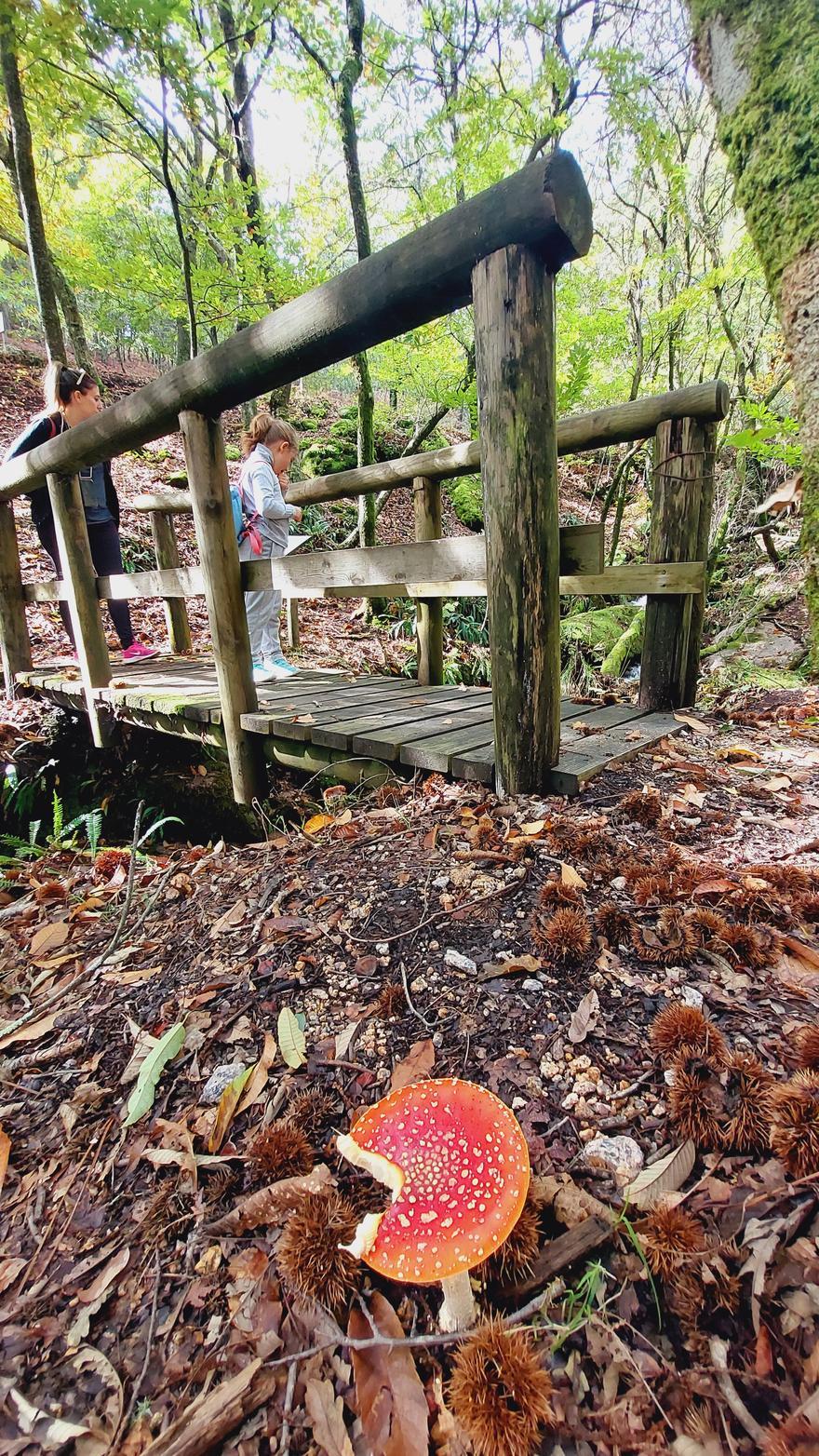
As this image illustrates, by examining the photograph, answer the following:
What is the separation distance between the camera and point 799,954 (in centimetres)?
138

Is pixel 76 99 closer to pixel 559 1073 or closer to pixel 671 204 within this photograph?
pixel 671 204

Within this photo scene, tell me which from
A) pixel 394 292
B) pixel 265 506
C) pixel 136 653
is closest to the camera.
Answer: pixel 394 292

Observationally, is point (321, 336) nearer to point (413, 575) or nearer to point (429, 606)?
point (413, 575)

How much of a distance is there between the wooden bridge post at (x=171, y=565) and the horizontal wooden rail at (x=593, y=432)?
924 millimetres

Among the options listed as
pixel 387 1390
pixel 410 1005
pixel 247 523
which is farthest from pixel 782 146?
pixel 387 1390

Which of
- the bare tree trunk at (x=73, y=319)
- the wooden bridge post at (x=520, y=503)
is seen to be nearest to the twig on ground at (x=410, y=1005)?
the wooden bridge post at (x=520, y=503)

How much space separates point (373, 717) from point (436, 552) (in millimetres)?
1057

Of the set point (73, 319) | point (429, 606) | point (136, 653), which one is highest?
point (73, 319)

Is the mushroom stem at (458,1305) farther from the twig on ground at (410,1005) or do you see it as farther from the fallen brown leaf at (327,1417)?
the twig on ground at (410,1005)

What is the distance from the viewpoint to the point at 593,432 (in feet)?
10.4

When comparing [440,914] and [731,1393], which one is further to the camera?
[440,914]

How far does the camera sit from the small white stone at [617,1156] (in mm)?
997

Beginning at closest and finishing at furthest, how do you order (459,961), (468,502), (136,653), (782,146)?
(459,961), (782,146), (136,653), (468,502)

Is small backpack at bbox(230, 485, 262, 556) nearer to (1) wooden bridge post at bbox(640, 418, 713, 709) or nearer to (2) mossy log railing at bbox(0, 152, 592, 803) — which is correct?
(2) mossy log railing at bbox(0, 152, 592, 803)
